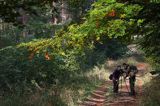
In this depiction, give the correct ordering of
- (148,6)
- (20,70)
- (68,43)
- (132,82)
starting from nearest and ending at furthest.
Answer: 1. (148,6)
2. (68,43)
3. (20,70)
4. (132,82)

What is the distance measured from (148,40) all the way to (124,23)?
2.05ft

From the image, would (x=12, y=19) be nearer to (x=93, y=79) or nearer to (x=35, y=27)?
(x=93, y=79)

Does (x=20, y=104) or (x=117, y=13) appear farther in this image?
(x=20, y=104)

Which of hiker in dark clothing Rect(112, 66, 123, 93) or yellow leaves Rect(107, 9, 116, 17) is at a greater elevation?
yellow leaves Rect(107, 9, 116, 17)

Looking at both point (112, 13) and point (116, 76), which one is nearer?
point (112, 13)

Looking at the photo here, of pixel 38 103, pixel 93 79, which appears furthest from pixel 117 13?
pixel 93 79

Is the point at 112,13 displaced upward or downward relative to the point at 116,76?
upward

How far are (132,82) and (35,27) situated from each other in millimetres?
12138

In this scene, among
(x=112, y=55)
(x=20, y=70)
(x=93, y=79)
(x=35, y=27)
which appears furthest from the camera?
(x=112, y=55)

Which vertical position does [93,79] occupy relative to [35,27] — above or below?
below

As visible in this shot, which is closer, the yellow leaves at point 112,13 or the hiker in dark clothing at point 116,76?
the yellow leaves at point 112,13

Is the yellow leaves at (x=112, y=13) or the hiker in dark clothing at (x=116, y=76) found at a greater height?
the yellow leaves at (x=112, y=13)

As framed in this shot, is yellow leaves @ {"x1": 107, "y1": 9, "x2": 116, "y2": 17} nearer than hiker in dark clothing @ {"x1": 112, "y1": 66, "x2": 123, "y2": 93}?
Yes

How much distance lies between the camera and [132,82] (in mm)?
16906
